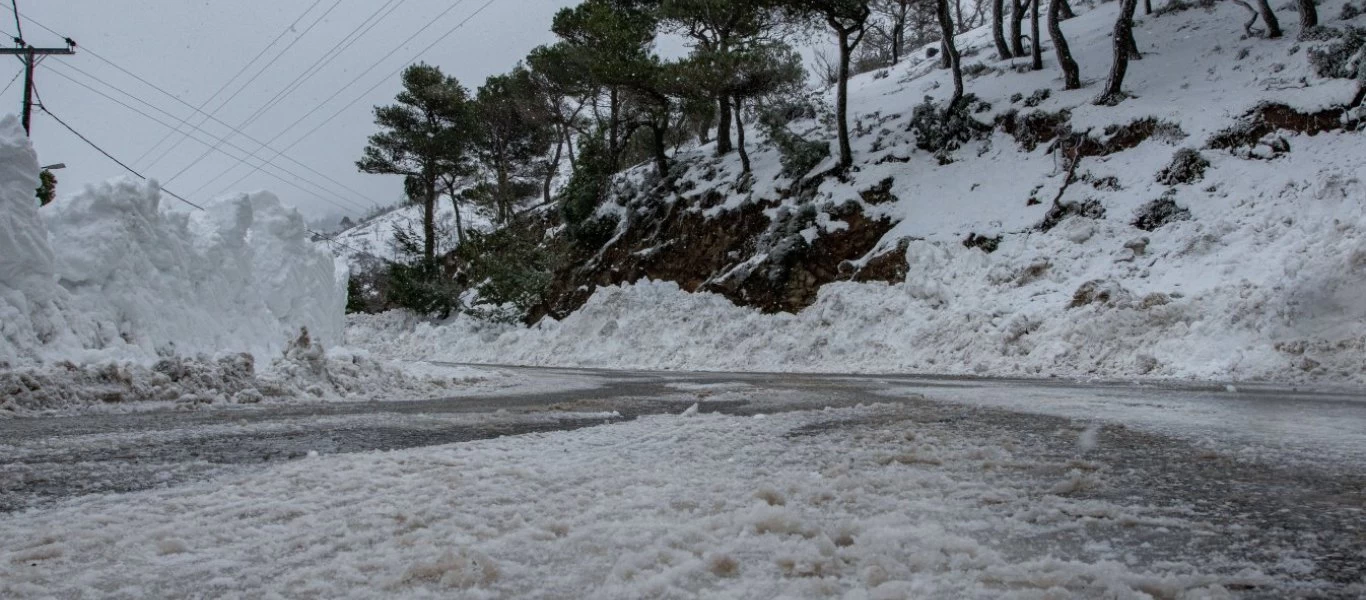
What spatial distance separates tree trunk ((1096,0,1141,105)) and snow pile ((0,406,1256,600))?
1787 centimetres

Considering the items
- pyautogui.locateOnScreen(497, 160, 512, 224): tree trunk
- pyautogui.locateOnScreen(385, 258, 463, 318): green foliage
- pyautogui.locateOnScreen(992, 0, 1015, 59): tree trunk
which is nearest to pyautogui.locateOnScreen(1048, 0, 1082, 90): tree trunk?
pyautogui.locateOnScreen(992, 0, 1015, 59): tree trunk

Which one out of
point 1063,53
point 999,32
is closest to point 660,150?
point 999,32

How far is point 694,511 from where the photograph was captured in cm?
205

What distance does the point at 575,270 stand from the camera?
2645 centimetres

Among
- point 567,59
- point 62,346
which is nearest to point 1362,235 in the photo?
point 62,346

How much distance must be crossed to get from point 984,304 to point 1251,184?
5.04 meters

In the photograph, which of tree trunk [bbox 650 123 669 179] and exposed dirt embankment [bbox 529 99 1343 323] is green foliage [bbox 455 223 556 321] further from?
tree trunk [bbox 650 123 669 179]

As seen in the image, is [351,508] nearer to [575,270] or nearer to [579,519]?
[579,519]

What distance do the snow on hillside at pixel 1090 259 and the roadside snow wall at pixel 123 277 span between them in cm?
969

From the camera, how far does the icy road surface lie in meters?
1.49

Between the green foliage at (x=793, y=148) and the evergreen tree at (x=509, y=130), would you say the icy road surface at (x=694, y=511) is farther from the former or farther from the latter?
the evergreen tree at (x=509, y=130)

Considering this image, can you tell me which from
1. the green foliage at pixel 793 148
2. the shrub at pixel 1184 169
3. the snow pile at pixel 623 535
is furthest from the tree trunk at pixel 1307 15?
the snow pile at pixel 623 535

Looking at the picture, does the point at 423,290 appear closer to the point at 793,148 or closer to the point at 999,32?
the point at 793,148

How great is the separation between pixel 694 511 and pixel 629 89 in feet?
77.8
